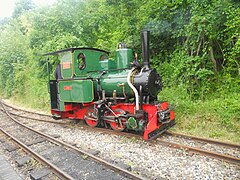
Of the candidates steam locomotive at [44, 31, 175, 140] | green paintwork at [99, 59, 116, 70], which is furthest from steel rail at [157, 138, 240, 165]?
green paintwork at [99, 59, 116, 70]

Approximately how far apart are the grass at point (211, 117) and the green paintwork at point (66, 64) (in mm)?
3803

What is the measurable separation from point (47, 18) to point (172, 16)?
7.65 meters

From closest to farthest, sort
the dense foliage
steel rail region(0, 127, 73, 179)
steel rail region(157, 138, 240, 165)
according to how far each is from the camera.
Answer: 1. steel rail region(0, 127, 73, 179)
2. steel rail region(157, 138, 240, 165)
3. the dense foliage

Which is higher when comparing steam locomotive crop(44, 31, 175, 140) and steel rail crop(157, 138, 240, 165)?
steam locomotive crop(44, 31, 175, 140)

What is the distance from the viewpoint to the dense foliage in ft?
21.3

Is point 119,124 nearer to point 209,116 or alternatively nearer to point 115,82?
point 115,82

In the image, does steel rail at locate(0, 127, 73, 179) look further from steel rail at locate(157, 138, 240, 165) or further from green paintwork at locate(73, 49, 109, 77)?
green paintwork at locate(73, 49, 109, 77)

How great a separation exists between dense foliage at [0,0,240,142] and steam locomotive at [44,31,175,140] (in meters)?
1.73

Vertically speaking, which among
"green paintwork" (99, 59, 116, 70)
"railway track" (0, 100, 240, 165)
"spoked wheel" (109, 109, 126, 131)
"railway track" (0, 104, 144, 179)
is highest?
"green paintwork" (99, 59, 116, 70)

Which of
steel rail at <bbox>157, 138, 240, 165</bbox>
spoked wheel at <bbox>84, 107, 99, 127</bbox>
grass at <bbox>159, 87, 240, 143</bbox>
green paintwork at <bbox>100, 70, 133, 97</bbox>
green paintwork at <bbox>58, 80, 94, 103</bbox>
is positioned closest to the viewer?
steel rail at <bbox>157, 138, 240, 165</bbox>

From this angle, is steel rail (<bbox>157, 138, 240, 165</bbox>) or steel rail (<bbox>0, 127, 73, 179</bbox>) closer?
steel rail (<bbox>0, 127, 73, 179</bbox>)

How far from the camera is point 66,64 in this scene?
7477mm

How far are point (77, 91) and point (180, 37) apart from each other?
16.1ft

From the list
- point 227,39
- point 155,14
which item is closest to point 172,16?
point 155,14
